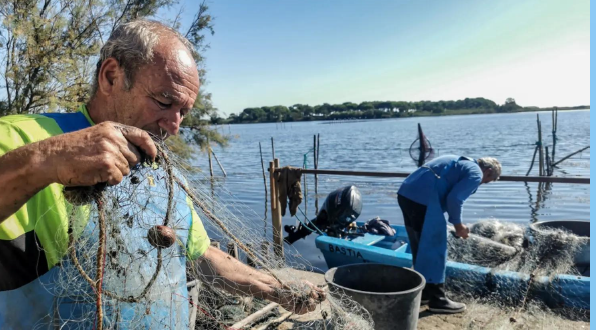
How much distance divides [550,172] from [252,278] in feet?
65.2

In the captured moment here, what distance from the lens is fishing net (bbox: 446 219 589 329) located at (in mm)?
4246

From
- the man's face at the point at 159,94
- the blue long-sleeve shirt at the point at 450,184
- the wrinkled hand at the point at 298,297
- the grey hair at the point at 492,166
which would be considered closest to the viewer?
the man's face at the point at 159,94

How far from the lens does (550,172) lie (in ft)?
58.7

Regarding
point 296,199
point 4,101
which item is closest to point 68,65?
point 4,101

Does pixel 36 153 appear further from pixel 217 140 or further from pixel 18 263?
pixel 217 140

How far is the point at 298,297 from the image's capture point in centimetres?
196

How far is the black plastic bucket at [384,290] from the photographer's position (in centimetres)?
310

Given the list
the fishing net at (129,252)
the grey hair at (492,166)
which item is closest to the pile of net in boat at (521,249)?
the grey hair at (492,166)

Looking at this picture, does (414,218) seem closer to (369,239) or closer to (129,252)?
(369,239)

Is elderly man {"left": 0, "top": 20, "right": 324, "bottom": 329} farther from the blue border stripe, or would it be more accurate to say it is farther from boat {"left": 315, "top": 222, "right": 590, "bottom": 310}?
boat {"left": 315, "top": 222, "right": 590, "bottom": 310}

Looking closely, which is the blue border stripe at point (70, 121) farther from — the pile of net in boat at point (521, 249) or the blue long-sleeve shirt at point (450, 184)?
the pile of net in boat at point (521, 249)

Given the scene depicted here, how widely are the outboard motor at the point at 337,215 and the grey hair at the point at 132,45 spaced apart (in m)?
6.79

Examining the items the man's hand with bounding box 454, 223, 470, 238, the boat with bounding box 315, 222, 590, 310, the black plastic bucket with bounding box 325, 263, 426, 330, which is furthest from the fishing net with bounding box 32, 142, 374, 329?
the boat with bounding box 315, 222, 590, 310

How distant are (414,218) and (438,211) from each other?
30 centimetres
